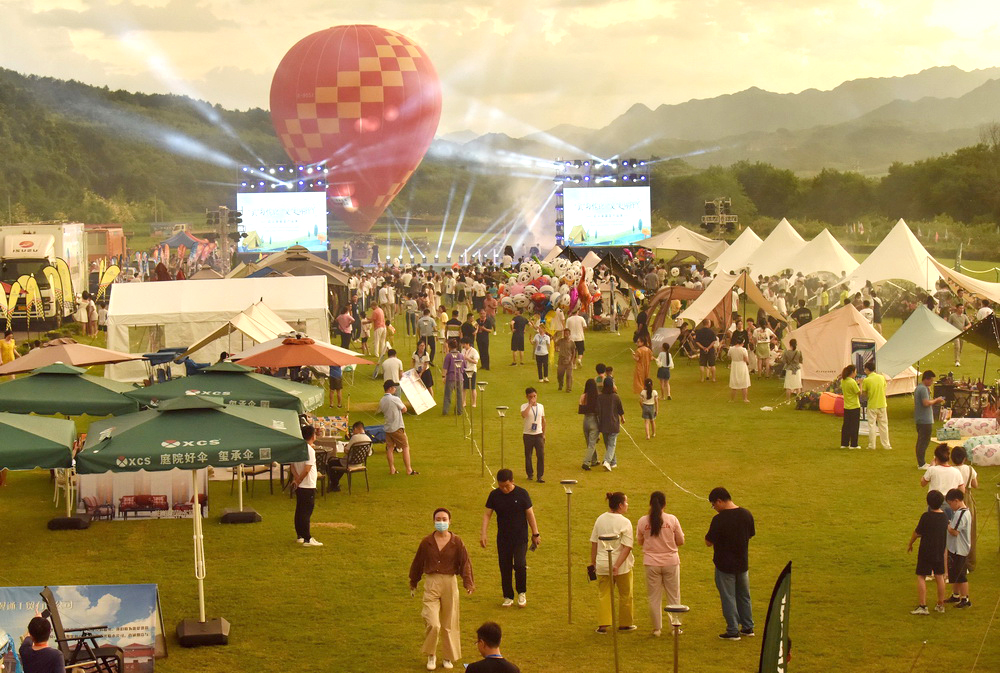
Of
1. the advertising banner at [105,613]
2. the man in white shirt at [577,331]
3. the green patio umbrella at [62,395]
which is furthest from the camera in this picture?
the man in white shirt at [577,331]

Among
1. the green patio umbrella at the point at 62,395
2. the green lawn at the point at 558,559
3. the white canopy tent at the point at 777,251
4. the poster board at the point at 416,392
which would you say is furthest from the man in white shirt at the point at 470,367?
the white canopy tent at the point at 777,251

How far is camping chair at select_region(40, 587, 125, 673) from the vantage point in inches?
362

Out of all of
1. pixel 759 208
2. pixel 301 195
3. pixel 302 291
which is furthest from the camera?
pixel 759 208

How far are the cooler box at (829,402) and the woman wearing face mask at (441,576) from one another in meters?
14.5

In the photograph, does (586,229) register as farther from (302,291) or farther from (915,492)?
(915,492)

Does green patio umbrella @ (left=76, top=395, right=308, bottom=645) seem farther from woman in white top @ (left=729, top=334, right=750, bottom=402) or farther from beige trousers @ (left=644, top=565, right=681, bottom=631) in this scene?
woman in white top @ (left=729, top=334, right=750, bottom=402)

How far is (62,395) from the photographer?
49.0 ft

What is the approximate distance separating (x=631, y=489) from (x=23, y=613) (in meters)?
9.12

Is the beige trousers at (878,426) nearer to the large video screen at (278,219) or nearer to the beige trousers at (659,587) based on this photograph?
the beige trousers at (659,587)

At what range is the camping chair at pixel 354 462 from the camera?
1697cm

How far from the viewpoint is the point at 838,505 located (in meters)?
15.7

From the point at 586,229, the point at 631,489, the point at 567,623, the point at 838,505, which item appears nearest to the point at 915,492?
the point at 838,505

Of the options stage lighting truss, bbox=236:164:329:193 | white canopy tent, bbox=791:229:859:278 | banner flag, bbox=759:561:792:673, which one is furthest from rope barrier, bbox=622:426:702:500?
stage lighting truss, bbox=236:164:329:193

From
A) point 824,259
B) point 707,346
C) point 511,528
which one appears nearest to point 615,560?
point 511,528
